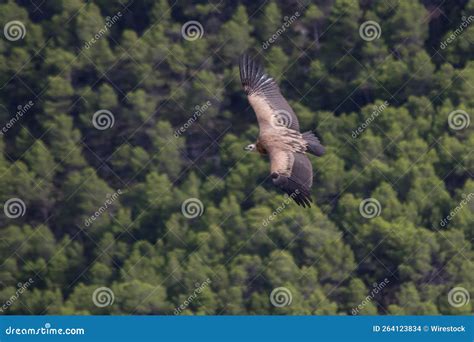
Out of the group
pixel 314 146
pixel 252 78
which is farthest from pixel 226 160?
pixel 314 146

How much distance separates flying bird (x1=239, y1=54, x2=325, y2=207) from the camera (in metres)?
25.7

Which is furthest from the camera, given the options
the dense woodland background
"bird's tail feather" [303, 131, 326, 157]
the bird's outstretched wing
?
the dense woodland background

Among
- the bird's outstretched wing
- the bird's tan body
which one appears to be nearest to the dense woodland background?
the bird's outstretched wing

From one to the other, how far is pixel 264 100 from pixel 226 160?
2057 centimetres

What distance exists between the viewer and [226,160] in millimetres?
49125

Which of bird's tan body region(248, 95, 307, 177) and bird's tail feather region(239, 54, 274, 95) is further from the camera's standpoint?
bird's tail feather region(239, 54, 274, 95)

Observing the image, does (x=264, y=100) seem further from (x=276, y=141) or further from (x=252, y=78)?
(x=276, y=141)

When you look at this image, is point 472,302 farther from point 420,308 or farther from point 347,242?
point 347,242

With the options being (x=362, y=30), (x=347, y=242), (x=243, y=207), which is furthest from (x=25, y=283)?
(x=362, y=30)

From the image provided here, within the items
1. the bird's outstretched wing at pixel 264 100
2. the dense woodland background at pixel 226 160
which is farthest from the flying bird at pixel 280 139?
the dense woodland background at pixel 226 160

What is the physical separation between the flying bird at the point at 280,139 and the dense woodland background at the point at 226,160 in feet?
50.3

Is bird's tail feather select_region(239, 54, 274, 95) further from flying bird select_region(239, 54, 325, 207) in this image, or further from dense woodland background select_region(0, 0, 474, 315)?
dense woodland background select_region(0, 0, 474, 315)

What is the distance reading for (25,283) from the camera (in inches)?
1905

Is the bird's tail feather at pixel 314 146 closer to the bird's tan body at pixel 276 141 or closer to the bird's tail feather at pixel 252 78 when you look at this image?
the bird's tan body at pixel 276 141
